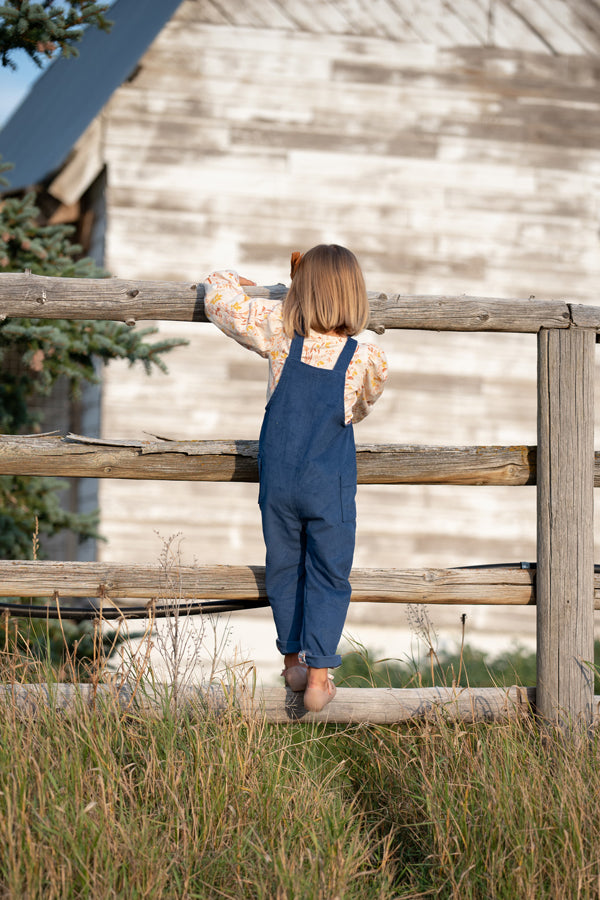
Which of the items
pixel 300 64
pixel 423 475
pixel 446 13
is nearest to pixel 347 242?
pixel 300 64

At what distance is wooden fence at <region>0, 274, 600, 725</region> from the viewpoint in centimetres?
347

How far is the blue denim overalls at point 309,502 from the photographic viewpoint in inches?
125

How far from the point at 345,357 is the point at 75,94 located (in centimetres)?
854

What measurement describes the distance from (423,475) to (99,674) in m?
1.34

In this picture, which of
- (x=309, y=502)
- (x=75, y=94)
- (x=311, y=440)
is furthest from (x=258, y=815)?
(x=75, y=94)

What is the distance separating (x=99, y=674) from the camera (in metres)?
2.96

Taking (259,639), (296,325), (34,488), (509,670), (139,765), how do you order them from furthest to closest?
(259,639)
(509,670)
(34,488)
(296,325)
(139,765)

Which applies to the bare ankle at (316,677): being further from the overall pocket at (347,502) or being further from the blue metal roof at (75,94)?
the blue metal roof at (75,94)

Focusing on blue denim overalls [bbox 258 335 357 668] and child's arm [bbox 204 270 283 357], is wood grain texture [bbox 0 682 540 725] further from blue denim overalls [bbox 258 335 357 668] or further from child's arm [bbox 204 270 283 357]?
child's arm [bbox 204 270 283 357]

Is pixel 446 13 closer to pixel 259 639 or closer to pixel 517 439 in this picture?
pixel 517 439

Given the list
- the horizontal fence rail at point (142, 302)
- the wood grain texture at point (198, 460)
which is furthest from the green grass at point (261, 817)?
the horizontal fence rail at point (142, 302)

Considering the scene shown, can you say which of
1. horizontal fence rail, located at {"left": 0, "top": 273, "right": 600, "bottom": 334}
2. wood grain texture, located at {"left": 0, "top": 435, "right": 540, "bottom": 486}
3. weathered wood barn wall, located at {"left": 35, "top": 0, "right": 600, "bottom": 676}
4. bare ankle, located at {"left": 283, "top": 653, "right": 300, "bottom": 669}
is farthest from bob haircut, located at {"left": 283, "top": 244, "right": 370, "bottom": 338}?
weathered wood barn wall, located at {"left": 35, "top": 0, "right": 600, "bottom": 676}

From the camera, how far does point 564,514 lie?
11.7 ft

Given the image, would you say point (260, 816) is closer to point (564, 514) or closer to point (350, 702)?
point (350, 702)
